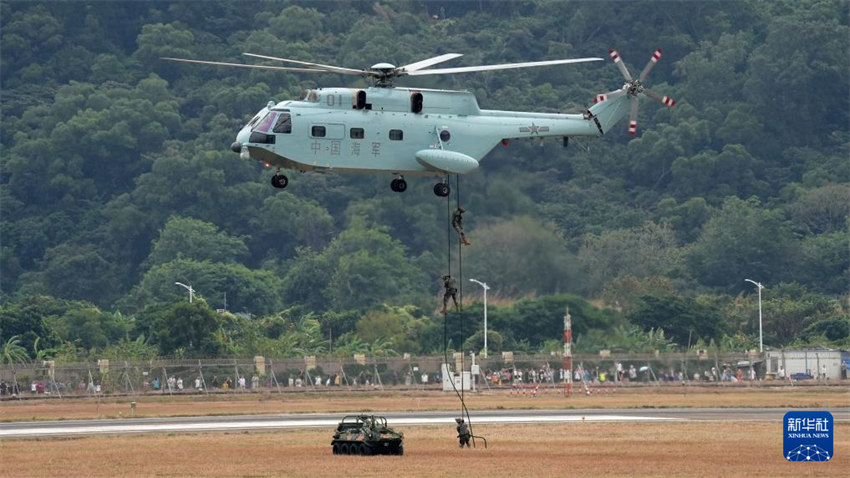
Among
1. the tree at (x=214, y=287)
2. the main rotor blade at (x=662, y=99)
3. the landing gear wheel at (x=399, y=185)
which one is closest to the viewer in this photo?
the landing gear wheel at (x=399, y=185)

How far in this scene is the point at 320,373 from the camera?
12000 cm

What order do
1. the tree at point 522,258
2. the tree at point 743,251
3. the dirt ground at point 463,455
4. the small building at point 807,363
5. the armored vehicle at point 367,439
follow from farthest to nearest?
1. the tree at point 743,251
2. the tree at point 522,258
3. the small building at point 807,363
4. the armored vehicle at point 367,439
5. the dirt ground at point 463,455

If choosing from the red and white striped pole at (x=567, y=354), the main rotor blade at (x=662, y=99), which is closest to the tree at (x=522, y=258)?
Result: the red and white striped pole at (x=567, y=354)

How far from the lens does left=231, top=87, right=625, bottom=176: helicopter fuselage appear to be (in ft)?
215

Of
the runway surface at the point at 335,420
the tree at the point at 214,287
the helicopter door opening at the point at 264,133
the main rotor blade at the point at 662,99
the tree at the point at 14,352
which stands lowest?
the runway surface at the point at 335,420

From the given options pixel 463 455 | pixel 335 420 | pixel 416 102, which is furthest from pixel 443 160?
pixel 335 420

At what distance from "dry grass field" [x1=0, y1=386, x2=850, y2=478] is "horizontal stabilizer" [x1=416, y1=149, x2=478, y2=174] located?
35.9 ft

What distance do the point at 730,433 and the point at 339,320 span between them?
82.6 m

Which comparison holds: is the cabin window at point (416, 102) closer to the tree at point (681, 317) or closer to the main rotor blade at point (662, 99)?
the main rotor blade at point (662, 99)

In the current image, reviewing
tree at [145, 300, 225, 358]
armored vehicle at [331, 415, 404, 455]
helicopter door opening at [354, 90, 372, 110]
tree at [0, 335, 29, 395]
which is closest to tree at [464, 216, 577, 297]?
tree at [145, 300, 225, 358]

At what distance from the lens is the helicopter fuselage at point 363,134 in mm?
65562

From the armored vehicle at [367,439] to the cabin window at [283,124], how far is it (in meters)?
11.5

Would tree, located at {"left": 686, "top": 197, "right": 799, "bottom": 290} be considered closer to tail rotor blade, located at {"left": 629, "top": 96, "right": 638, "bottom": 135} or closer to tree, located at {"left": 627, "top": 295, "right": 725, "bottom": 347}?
tree, located at {"left": 627, "top": 295, "right": 725, "bottom": 347}

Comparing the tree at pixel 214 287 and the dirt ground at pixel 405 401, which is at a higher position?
the tree at pixel 214 287
